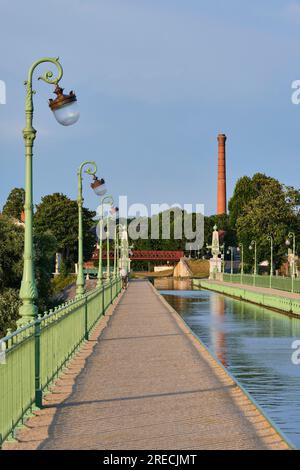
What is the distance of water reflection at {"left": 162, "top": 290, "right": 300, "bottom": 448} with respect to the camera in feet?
56.6

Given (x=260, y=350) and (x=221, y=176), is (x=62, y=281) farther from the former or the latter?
(x=260, y=350)

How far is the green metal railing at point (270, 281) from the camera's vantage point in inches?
2822

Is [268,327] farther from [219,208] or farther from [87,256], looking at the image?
[219,208]

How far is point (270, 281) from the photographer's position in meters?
85.9

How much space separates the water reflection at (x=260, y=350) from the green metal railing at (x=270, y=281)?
11.0 metres

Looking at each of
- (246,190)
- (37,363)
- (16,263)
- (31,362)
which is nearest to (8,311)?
(16,263)

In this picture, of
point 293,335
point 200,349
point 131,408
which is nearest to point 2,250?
point 293,335

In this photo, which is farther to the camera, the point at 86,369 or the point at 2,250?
the point at 2,250

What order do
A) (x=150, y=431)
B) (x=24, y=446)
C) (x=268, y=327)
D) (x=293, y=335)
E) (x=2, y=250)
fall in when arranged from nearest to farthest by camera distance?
(x=24, y=446), (x=150, y=431), (x=293, y=335), (x=268, y=327), (x=2, y=250)

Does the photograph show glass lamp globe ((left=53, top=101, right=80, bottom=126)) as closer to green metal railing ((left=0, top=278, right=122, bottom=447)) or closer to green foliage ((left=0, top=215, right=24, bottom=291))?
green metal railing ((left=0, top=278, right=122, bottom=447))

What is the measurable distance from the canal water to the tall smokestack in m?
115

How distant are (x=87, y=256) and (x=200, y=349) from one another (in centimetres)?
11407

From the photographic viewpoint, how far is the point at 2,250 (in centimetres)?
6812

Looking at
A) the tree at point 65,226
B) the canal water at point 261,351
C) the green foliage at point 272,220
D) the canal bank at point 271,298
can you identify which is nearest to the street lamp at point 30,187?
the canal water at point 261,351
